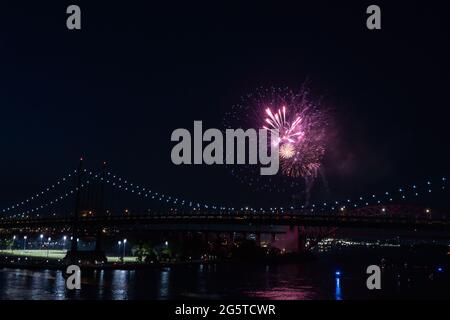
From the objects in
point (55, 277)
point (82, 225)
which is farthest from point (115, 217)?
point (55, 277)

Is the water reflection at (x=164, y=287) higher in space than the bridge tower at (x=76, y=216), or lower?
lower

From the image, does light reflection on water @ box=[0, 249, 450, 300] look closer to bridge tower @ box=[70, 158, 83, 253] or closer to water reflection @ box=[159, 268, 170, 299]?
water reflection @ box=[159, 268, 170, 299]

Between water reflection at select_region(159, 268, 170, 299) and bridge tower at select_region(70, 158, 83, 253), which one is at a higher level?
bridge tower at select_region(70, 158, 83, 253)

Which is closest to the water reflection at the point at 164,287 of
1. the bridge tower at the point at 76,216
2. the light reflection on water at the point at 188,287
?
the light reflection on water at the point at 188,287

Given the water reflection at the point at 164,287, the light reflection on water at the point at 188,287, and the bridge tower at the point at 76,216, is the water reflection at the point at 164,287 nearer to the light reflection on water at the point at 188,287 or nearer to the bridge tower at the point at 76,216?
the light reflection on water at the point at 188,287

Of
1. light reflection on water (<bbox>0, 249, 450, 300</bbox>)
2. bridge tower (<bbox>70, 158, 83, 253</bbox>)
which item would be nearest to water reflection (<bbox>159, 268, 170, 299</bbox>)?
light reflection on water (<bbox>0, 249, 450, 300</bbox>)

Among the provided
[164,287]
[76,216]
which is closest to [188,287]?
[164,287]

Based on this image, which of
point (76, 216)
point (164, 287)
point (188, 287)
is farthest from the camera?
point (76, 216)

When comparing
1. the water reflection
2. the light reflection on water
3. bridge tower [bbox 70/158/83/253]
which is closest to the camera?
the light reflection on water

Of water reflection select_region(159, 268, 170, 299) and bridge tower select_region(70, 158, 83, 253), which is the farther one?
bridge tower select_region(70, 158, 83, 253)

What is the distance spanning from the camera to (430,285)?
55656 mm

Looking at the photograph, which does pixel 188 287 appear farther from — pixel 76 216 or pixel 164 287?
pixel 76 216

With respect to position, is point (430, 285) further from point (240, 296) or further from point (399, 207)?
point (399, 207)
